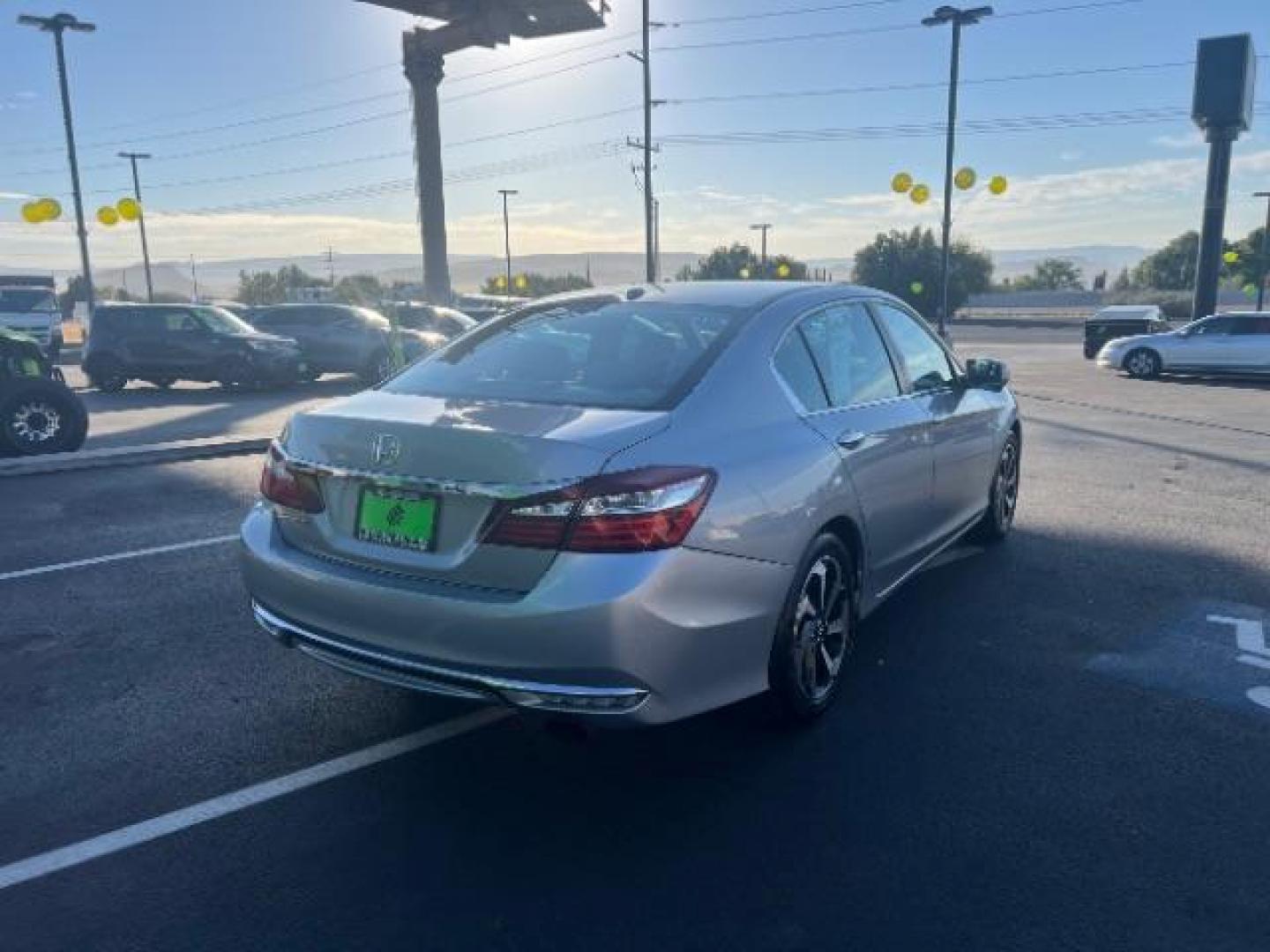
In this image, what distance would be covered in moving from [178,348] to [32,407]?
910 centimetres

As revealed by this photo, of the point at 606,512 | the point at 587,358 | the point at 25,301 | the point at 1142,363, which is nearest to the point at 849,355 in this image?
the point at 587,358

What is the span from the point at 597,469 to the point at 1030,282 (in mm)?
122149

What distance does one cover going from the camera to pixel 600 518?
2.82 metres

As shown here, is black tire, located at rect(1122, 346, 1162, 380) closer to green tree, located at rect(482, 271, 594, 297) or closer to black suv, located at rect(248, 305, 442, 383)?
black suv, located at rect(248, 305, 442, 383)

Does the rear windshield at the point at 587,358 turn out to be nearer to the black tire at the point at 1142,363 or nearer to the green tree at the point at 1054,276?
the black tire at the point at 1142,363

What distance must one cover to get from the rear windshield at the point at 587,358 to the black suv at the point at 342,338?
53.1 feet

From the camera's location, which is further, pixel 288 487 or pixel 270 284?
pixel 270 284

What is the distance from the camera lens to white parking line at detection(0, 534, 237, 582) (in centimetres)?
588

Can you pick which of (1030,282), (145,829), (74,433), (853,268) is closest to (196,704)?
(145,829)

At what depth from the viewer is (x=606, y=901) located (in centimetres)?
271

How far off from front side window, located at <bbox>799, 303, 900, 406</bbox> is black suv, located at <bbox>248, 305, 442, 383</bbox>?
16.2 m

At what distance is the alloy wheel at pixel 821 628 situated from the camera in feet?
11.6

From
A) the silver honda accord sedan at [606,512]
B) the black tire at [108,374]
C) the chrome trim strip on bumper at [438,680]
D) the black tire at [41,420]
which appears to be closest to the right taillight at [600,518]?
the silver honda accord sedan at [606,512]

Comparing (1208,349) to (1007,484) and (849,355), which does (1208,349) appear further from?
(849,355)
